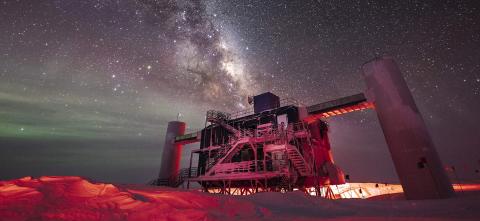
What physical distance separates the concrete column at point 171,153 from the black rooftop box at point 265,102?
1867 cm

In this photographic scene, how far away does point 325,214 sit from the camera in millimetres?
7207

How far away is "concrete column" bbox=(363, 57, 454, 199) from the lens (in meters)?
14.5

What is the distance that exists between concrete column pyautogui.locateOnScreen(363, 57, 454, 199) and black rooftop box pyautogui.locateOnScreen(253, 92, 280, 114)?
46.1 feet

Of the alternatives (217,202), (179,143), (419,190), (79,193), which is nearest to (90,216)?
(79,193)

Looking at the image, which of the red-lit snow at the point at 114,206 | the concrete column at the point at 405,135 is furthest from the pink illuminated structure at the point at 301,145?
the red-lit snow at the point at 114,206

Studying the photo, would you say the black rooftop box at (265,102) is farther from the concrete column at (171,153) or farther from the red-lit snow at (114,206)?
the red-lit snow at (114,206)

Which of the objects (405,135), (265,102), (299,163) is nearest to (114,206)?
(405,135)

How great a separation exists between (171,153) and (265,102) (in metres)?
21.3

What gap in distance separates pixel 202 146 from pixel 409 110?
2698 centimetres

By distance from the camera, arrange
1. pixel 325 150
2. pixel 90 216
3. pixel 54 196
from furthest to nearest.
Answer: pixel 325 150 → pixel 54 196 → pixel 90 216

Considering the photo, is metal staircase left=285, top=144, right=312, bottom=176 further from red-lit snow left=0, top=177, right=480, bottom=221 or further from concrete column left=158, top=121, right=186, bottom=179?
concrete column left=158, top=121, right=186, bottom=179

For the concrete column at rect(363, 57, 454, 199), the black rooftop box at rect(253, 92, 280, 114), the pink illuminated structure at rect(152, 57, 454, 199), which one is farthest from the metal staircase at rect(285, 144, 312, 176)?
the black rooftop box at rect(253, 92, 280, 114)

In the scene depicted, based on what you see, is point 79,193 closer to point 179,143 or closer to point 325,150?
point 325,150

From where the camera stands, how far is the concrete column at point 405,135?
47.7 feet
